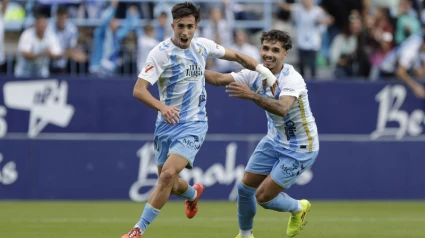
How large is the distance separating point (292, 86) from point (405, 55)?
9.98m

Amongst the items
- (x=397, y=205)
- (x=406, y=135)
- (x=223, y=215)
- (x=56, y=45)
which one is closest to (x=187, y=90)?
(x=223, y=215)

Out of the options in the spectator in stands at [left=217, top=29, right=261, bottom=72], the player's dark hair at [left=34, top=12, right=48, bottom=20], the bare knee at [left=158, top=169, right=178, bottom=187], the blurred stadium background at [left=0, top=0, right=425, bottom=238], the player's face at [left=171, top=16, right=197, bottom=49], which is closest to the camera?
the bare knee at [left=158, top=169, right=178, bottom=187]

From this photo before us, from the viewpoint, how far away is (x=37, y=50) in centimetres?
1914

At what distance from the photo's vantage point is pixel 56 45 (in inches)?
760

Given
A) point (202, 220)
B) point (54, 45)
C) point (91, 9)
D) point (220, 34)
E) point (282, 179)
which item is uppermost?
point (91, 9)

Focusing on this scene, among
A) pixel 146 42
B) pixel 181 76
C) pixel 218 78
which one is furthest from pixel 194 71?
pixel 146 42

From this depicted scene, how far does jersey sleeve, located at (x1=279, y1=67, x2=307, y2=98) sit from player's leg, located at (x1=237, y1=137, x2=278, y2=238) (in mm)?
785

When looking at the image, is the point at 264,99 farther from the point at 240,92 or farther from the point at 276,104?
the point at 240,92

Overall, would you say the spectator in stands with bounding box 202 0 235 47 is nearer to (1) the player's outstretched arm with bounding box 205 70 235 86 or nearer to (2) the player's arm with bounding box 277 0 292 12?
(2) the player's arm with bounding box 277 0 292 12

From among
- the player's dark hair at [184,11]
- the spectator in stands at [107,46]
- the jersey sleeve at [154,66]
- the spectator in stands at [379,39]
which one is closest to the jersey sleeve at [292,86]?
the player's dark hair at [184,11]

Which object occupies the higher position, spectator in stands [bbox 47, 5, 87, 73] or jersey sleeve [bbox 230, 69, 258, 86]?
jersey sleeve [bbox 230, 69, 258, 86]

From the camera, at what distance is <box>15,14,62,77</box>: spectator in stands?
19.0 metres

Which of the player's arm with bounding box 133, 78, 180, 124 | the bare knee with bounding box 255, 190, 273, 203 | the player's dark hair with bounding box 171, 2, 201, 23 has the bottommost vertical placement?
the bare knee with bounding box 255, 190, 273, 203

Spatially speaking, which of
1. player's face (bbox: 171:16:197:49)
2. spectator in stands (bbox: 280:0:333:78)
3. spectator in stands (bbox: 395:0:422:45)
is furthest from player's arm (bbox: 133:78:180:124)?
spectator in stands (bbox: 395:0:422:45)
